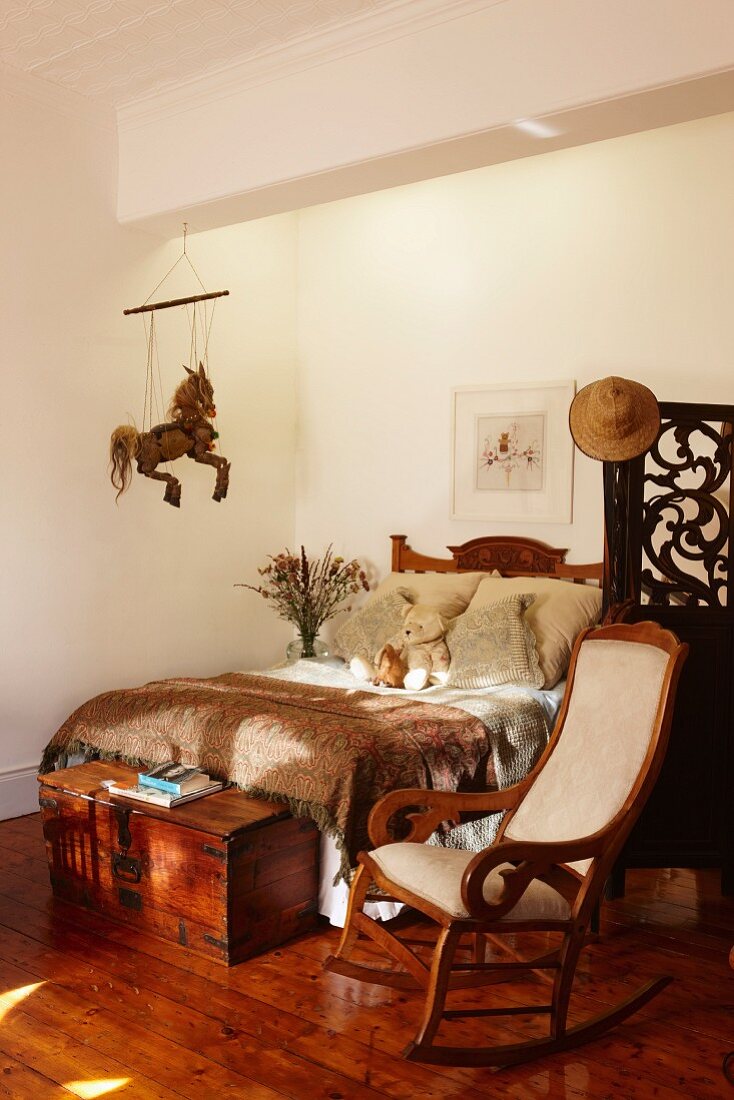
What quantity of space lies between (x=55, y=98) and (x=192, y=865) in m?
3.67

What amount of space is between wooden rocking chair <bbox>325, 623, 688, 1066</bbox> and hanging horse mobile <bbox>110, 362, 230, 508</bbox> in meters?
2.62

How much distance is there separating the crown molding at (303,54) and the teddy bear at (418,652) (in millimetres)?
2602

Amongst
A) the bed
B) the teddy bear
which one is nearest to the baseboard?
the bed

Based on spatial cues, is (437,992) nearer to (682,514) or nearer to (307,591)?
(682,514)

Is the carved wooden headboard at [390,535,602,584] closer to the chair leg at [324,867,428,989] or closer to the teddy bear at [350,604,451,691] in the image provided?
the teddy bear at [350,604,451,691]

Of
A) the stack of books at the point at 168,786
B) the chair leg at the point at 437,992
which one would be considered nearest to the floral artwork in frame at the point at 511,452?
the stack of books at the point at 168,786

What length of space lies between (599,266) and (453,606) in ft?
6.44

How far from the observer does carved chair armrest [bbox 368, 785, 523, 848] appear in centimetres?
310

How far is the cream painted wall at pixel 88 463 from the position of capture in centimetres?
476

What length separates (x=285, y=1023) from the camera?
286cm

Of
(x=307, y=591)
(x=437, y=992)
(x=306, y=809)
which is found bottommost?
(x=437, y=992)

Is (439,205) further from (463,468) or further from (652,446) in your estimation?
(652,446)

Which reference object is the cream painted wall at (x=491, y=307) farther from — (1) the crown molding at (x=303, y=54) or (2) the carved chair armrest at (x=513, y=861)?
(2) the carved chair armrest at (x=513, y=861)

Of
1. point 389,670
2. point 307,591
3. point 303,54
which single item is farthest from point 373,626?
point 303,54
